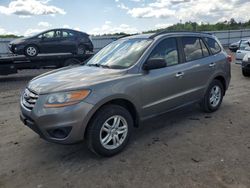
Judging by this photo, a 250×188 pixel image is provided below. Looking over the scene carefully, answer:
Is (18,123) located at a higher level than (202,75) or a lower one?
lower

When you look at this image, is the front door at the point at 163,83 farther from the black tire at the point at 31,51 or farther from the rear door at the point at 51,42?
the rear door at the point at 51,42

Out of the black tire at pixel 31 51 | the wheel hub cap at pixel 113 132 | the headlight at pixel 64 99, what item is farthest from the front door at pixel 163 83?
the black tire at pixel 31 51

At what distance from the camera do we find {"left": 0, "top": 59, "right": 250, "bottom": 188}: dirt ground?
129 inches

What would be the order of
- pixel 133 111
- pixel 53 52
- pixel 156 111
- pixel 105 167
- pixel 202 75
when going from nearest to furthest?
pixel 105 167 < pixel 133 111 < pixel 156 111 < pixel 202 75 < pixel 53 52

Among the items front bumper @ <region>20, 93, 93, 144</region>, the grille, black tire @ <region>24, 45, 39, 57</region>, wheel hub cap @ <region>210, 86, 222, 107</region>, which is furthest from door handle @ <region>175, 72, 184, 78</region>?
black tire @ <region>24, 45, 39, 57</region>

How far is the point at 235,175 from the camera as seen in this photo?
3.31 m

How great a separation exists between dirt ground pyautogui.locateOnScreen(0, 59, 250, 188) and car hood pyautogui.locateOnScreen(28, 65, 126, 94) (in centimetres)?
109

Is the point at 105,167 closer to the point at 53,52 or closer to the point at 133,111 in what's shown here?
the point at 133,111

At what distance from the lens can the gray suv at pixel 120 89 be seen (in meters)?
3.48

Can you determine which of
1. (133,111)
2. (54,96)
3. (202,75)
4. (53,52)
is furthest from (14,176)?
(53,52)

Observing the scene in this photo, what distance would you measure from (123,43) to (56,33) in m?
8.25

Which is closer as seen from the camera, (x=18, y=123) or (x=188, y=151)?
(x=188, y=151)

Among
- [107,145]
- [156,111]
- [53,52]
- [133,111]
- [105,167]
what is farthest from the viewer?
[53,52]

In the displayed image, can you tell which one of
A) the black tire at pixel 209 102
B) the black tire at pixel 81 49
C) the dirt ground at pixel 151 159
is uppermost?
the black tire at pixel 81 49
